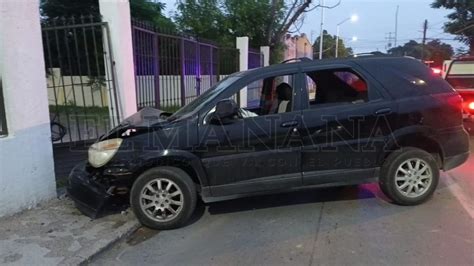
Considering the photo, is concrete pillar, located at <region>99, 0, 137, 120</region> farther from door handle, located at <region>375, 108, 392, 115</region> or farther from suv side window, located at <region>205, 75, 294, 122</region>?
door handle, located at <region>375, 108, 392, 115</region>

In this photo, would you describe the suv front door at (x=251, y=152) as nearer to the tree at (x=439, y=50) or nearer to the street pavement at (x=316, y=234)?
the street pavement at (x=316, y=234)

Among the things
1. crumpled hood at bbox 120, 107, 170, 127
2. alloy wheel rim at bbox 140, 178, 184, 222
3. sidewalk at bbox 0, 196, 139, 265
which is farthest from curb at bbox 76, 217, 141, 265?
crumpled hood at bbox 120, 107, 170, 127

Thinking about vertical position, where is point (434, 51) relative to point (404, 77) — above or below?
below

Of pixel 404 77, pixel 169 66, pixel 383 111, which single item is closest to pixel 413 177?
pixel 383 111

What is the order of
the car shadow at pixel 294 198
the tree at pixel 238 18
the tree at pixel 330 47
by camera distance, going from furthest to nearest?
the tree at pixel 330 47 → the tree at pixel 238 18 → the car shadow at pixel 294 198

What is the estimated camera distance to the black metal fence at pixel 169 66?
27.1 feet

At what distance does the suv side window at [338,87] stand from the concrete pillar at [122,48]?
315 cm

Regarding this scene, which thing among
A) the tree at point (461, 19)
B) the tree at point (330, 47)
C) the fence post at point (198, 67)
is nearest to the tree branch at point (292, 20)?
the fence post at point (198, 67)

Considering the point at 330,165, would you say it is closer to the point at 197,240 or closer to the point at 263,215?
the point at 263,215

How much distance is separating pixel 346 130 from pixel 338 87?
0.59 meters

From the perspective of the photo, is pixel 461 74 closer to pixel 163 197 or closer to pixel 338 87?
pixel 338 87

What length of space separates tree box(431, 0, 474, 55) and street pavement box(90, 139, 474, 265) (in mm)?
36513

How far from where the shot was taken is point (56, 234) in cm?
470

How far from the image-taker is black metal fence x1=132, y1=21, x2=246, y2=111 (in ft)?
27.1
